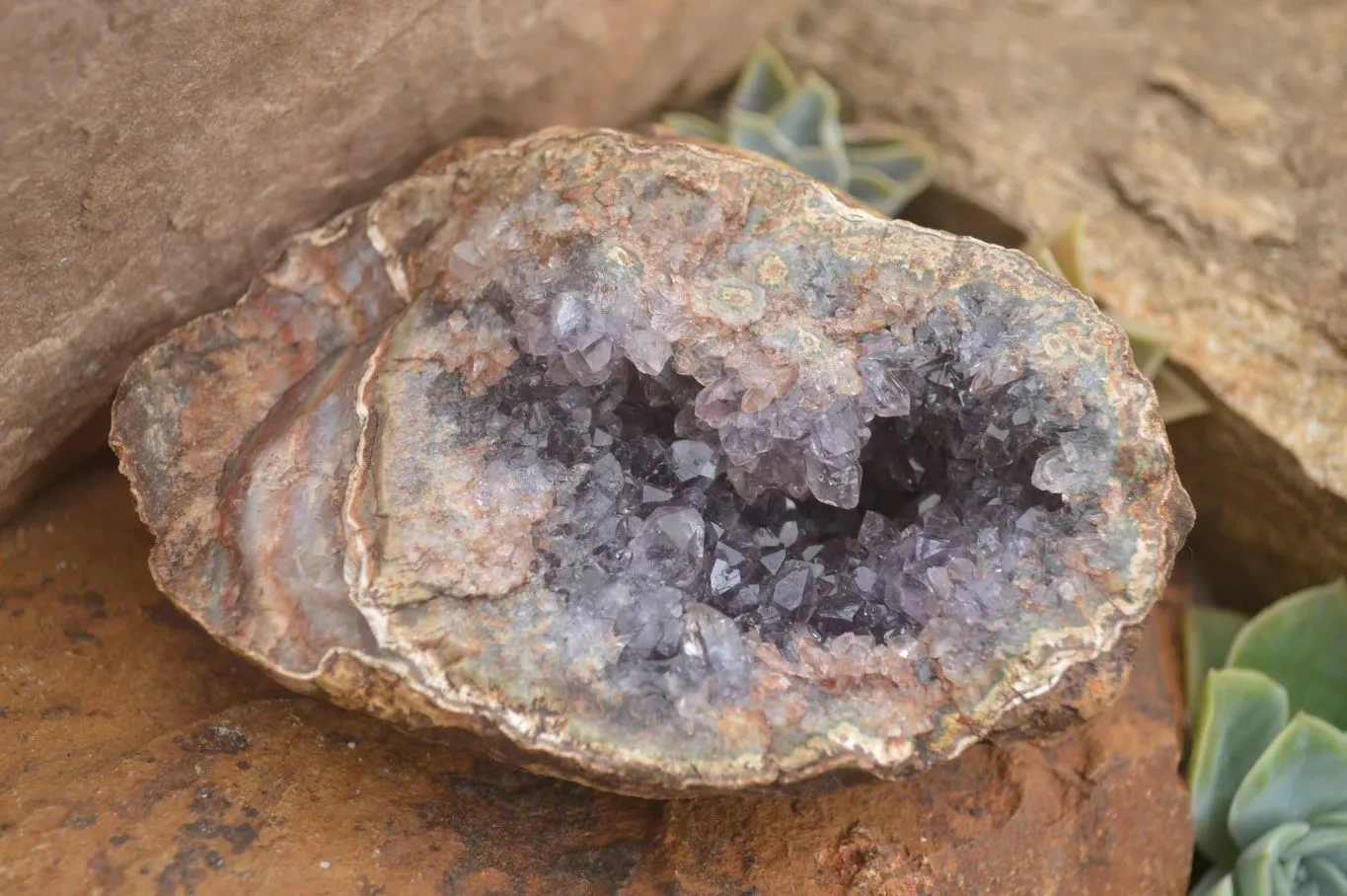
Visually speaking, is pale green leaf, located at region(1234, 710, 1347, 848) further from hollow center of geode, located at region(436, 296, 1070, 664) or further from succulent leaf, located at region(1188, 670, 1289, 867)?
hollow center of geode, located at region(436, 296, 1070, 664)

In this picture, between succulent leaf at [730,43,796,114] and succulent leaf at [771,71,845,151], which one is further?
succulent leaf at [730,43,796,114]

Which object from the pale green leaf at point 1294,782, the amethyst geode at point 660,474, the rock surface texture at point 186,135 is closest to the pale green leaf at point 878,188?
the rock surface texture at point 186,135

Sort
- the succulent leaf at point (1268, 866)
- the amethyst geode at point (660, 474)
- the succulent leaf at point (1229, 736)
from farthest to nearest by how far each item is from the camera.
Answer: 1. the succulent leaf at point (1229, 736)
2. the succulent leaf at point (1268, 866)
3. the amethyst geode at point (660, 474)

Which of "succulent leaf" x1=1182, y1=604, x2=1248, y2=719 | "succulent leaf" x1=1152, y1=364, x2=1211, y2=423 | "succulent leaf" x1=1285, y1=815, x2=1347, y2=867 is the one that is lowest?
"succulent leaf" x1=1285, y1=815, x2=1347, y2=867

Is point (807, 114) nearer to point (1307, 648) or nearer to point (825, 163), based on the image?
point (825, 163)

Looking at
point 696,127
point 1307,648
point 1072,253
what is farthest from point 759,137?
point 1307,648

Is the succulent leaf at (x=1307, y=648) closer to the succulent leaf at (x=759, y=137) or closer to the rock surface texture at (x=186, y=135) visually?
the succulent leaf at (x=759, y=137)

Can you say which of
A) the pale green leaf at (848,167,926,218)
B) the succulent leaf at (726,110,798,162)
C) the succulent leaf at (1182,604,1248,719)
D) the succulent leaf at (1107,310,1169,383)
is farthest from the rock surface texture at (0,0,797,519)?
the succulent leaf at (1182,604,1248,719)
